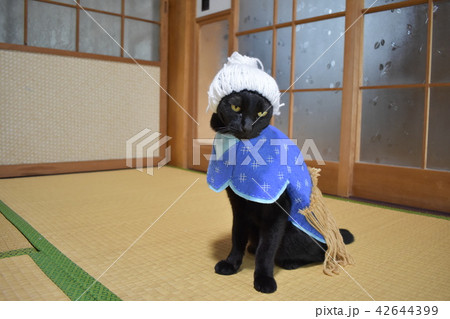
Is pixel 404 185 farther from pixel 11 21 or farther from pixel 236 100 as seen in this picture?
pixel 11 21

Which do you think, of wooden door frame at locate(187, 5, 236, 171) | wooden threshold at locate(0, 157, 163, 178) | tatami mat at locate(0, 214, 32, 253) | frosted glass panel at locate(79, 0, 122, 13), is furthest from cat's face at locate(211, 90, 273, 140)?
frosted glass panel at locate(79, 0, 122, 13)

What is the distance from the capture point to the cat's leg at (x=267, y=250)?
3.19 ft

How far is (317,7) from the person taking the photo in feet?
7.75

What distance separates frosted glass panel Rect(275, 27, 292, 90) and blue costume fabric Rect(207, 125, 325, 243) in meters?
1.62

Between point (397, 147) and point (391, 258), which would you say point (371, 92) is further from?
point (391, 258)

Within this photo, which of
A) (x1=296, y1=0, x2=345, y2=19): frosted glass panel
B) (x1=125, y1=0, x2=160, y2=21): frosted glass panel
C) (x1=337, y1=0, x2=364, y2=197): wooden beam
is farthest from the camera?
(x1=125, y1=0, x2=160, y2=21): frosted glass panel

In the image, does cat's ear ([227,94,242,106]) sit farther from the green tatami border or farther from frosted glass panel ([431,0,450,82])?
frosted glass panel ([431,0,450,82])

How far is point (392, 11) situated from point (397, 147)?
29.3 inches

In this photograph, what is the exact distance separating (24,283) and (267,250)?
643 millimetres

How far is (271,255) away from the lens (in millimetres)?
988

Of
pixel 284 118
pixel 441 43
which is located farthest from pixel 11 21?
pixel 441 43

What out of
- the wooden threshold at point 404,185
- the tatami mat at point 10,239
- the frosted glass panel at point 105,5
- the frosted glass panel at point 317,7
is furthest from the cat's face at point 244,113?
the frosted glass panel at point 105,5

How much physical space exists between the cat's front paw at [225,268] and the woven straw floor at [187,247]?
2 centimetres

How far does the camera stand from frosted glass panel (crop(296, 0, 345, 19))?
2.27 meters
